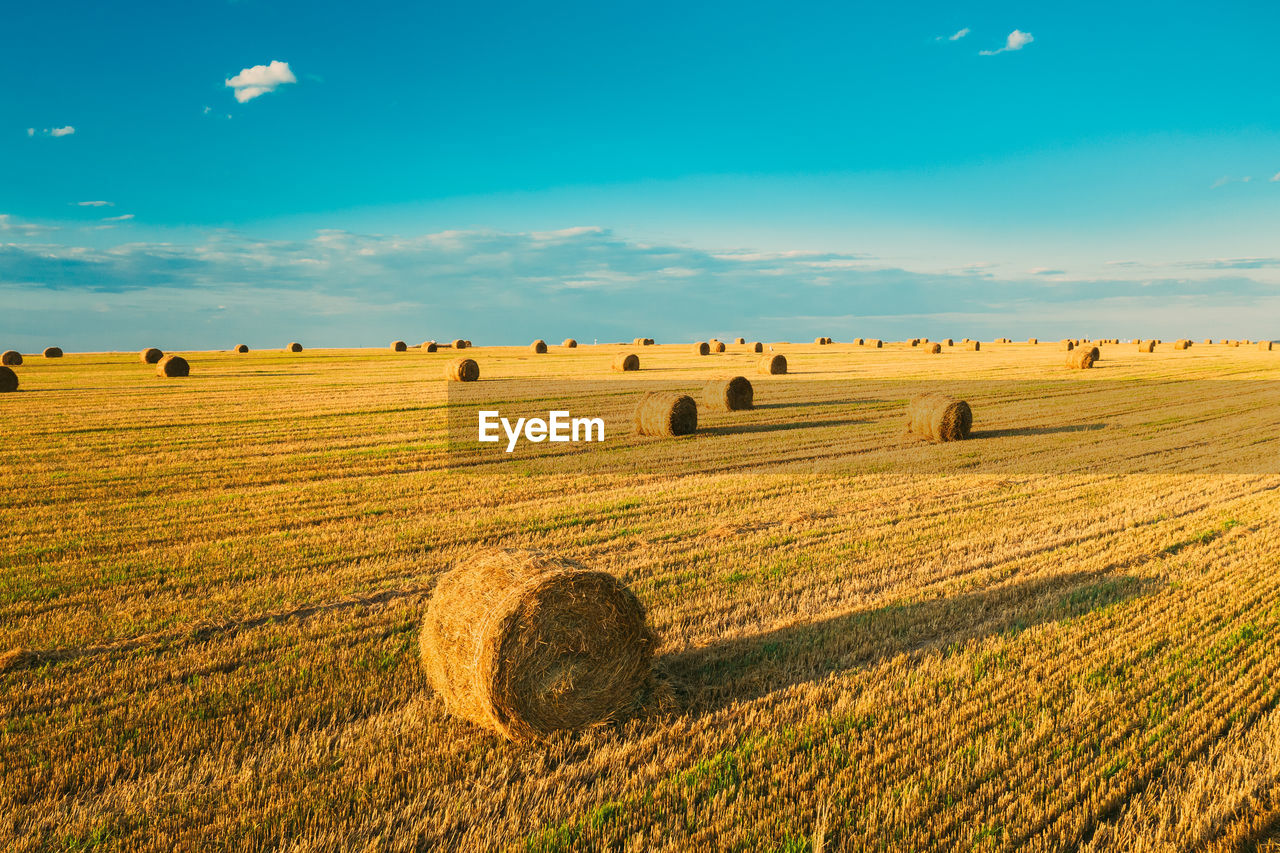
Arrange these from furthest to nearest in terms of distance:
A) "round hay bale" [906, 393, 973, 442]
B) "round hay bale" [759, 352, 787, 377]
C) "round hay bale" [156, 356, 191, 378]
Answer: "round hay bale" [759, 352, 787, 377]
"round hay bale" [156, 356, 191, 378]
"round hay bale" [906, 393, 973, 442]

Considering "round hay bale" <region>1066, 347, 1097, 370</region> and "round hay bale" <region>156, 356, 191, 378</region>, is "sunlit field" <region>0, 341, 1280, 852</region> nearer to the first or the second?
"round hay bale" <region>156, 356, 191, 378</region>

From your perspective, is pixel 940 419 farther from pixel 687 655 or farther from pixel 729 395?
pixel 687 655

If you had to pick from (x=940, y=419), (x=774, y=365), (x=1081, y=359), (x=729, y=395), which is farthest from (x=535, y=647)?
(x=1081, y=359)

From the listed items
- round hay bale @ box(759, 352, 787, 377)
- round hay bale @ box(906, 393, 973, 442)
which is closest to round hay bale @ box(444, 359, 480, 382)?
round hay bale @ box(759, 352, 787, 377)

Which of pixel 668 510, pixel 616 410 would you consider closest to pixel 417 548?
pixel 668 510

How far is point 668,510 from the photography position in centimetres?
1325

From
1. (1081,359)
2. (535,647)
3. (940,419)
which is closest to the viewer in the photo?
(535,647)

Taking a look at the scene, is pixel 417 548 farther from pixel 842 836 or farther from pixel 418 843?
pixel 842 836

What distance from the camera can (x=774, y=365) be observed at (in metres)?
43.3

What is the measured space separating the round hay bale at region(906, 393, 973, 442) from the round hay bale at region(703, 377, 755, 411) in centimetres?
628

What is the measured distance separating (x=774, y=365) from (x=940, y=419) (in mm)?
22281

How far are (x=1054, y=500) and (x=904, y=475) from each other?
118 inches

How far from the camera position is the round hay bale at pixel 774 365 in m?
42.9

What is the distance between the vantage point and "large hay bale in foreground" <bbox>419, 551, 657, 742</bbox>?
6172mm
